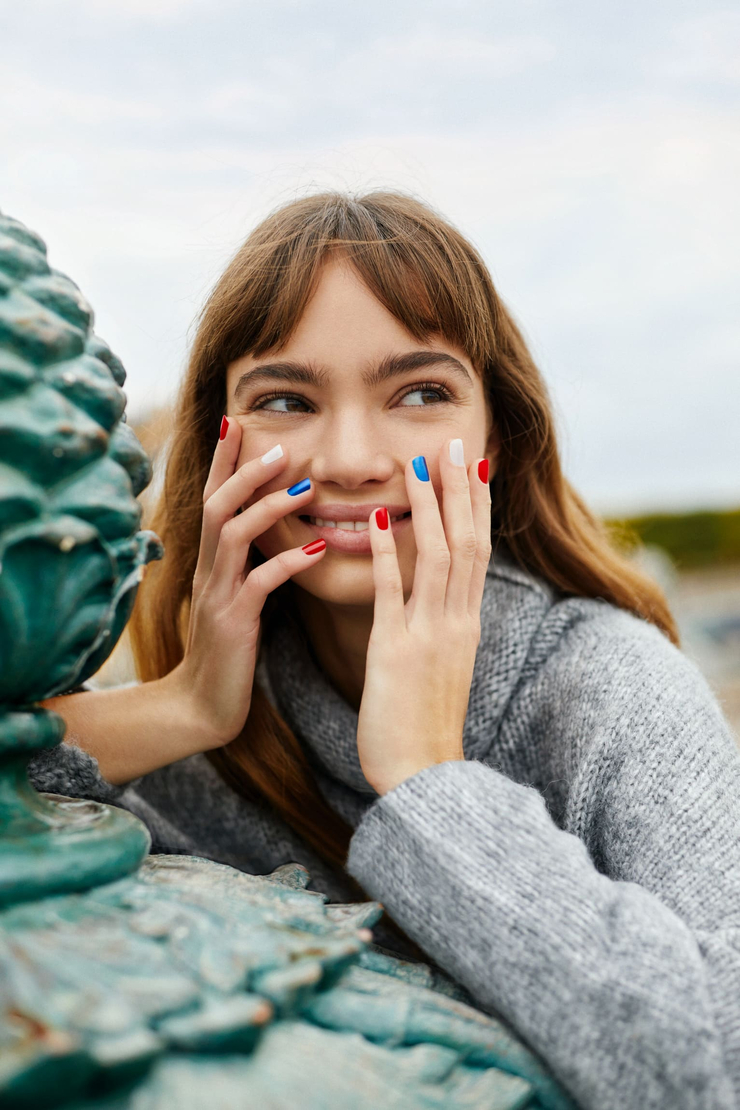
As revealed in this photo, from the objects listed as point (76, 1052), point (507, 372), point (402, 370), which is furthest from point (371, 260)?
point (76, 1052)

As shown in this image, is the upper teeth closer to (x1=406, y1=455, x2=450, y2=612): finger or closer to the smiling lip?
the smiling lip

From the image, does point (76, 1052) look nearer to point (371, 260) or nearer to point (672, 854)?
point (672, 854)

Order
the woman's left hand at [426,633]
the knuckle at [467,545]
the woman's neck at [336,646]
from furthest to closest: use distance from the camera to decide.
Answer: the woman's neck at [336,646], the knuckle at [467,545], the woman's left hand at [426,633]

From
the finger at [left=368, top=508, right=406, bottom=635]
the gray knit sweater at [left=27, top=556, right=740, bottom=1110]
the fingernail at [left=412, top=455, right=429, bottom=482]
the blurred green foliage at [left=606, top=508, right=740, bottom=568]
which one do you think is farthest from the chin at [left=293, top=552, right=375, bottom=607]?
the blurred green foliage at [left=606, top=508, right=740, bottom=568]

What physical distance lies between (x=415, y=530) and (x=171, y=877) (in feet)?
2.95

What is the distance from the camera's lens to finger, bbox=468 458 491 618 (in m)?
1.85

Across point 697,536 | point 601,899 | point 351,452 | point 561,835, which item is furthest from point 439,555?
point 697,536

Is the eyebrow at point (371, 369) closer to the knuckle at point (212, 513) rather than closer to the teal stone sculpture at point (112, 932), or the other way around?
the knuckle at point (212, 513)

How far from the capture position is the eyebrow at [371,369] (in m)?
1.89

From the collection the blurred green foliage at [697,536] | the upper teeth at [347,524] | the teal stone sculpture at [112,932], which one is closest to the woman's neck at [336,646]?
the upper teeth at [347,524]

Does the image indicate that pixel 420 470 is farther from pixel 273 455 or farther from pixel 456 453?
pixel 273 455

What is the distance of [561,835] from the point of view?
4.23 ft

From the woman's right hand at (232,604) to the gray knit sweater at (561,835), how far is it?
0.33 metres

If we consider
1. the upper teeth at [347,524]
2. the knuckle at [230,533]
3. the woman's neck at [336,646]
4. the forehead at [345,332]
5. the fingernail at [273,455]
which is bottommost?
the woman's neck at [336,646]
